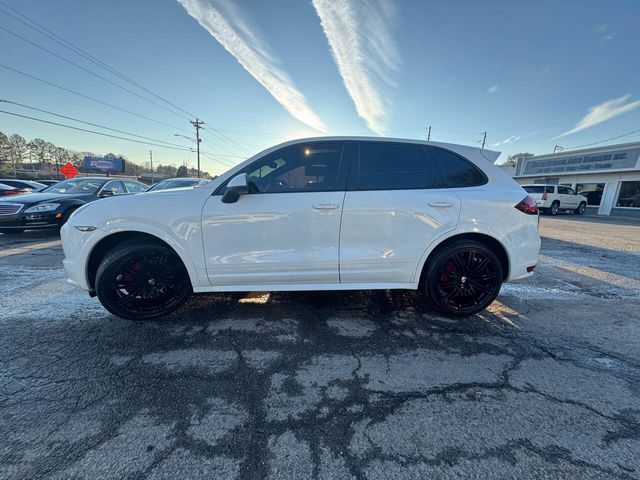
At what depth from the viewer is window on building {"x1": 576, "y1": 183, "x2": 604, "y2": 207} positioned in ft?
70.9

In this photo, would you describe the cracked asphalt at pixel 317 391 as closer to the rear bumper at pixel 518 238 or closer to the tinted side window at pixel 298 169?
the rear bumper at pixel 518 238

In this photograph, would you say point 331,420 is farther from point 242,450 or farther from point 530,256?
point 530,256

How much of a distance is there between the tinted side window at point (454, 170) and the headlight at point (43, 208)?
8350 mm

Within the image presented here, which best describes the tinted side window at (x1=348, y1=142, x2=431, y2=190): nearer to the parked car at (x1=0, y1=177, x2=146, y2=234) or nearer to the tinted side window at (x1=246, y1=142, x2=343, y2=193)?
the tinted side window at (x1=246, y1=142, x2=343, y2=193)


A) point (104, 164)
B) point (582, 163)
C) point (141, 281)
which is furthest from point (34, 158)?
point (582, 163)

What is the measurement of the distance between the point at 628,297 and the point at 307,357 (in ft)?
15.2

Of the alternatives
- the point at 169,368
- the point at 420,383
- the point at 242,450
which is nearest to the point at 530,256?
the point at 420,383

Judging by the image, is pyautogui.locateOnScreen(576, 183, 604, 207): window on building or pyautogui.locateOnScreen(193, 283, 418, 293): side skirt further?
pyautogui.locateOnScreen(576, 183, 604, 207): window on building

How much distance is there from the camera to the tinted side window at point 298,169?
275cm

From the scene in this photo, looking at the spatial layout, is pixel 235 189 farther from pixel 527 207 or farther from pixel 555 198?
pixel 555 198

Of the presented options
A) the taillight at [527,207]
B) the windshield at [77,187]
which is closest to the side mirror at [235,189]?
the taillight at [527,207]

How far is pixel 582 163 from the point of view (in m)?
21.8

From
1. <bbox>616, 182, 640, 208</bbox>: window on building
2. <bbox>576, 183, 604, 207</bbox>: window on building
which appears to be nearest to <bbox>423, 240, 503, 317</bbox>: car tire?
<bbox>576, 183, 604, 207</bbox>: window on building

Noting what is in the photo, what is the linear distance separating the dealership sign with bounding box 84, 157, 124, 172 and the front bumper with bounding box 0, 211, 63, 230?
60.3 meters
